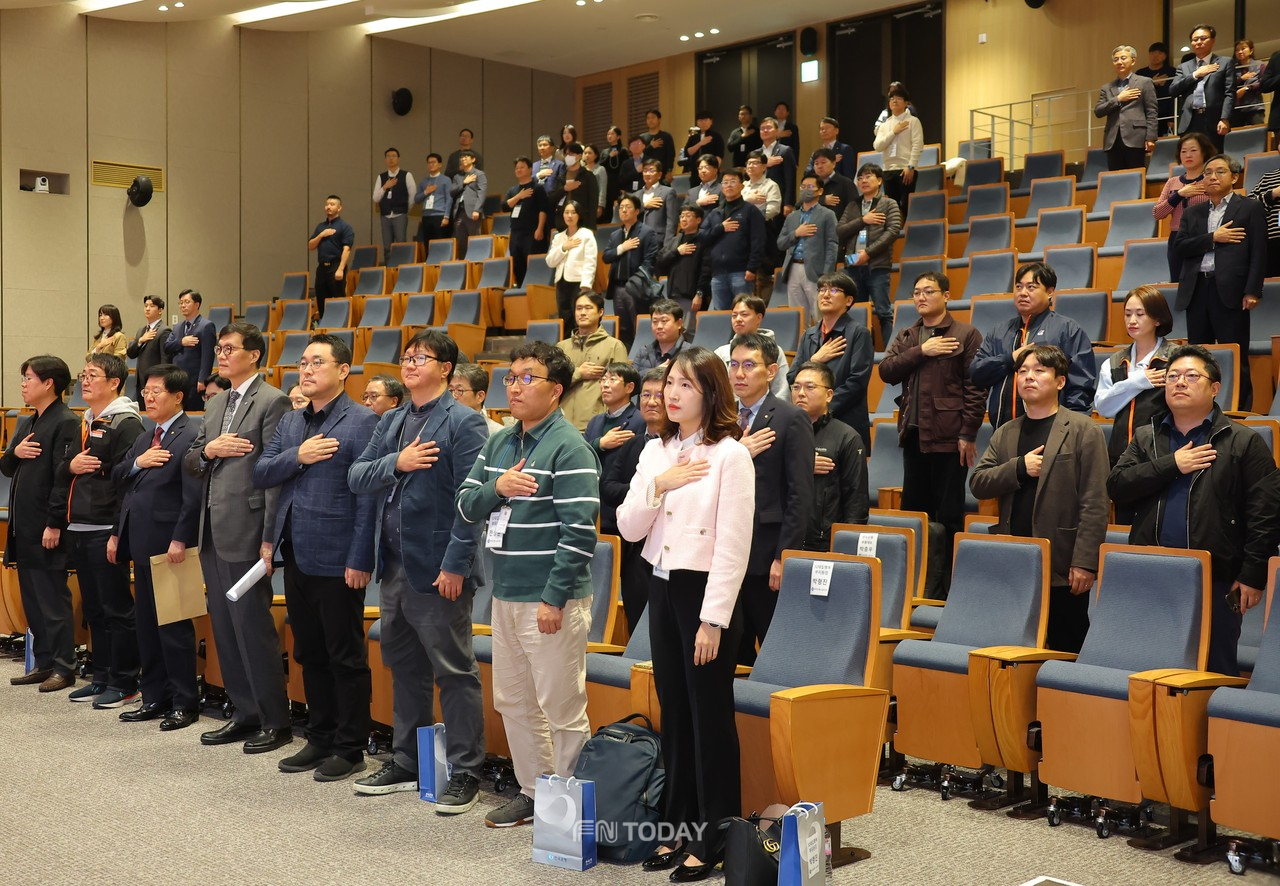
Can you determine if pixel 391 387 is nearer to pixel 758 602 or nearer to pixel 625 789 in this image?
pixel 758 602

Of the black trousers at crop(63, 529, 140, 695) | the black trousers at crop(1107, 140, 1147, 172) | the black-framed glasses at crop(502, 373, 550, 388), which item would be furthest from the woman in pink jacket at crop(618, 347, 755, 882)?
the black trousers at crop(1107, 140, 1147, 172)

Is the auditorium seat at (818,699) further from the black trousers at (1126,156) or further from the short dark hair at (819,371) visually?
the black trousers at (1126,156)

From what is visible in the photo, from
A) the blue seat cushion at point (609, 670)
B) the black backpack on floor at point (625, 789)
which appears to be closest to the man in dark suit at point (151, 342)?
the blue seat cushion at point (609, 670)

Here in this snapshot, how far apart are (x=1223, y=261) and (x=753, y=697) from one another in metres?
3.38

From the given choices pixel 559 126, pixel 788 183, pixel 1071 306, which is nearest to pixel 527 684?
pixel 1071 306

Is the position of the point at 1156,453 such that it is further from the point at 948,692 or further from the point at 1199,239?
the point at 1199,239

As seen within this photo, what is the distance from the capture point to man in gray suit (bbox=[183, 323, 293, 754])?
4.30 meters

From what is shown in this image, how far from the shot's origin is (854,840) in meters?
3.24

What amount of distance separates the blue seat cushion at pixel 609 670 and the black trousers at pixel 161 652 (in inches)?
71.6

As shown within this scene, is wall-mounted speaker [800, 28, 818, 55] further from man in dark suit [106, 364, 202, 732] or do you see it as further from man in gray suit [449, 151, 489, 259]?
man in dark suit [106, 364, 202, 732]

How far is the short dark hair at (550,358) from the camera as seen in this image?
3.42 m

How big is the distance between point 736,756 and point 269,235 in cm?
1075

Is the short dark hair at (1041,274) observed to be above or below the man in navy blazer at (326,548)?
above

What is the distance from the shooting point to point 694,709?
297 cm
